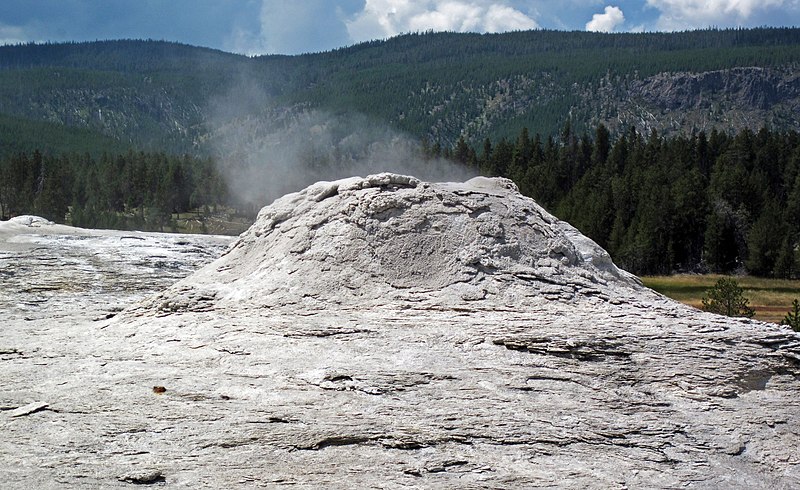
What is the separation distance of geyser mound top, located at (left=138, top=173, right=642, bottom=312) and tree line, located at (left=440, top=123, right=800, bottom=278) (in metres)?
50.3

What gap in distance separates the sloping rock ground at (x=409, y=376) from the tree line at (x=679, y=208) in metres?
51.1

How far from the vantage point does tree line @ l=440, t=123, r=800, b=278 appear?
190ft

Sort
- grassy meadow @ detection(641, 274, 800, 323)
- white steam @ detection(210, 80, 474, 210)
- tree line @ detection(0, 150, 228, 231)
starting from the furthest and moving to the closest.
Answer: white steam @ detection(210, 80, 474, 210)
tree line @ detection(0, 150, 228, 231)
grassy meadow @ detection(641, 274, 800, 323)

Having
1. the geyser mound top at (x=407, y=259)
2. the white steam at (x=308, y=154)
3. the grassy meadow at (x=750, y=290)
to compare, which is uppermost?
the white steam at (x=308, y=154)

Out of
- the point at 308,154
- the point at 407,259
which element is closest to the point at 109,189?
the point at 308,154

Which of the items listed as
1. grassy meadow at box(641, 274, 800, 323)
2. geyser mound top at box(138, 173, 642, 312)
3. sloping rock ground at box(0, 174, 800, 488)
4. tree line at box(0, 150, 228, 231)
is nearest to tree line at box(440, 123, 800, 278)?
grassy meadow at box(641, 274, 800, 323)

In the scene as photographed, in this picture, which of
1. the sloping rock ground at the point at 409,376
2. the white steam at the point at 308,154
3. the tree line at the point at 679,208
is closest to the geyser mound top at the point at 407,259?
the sloping rock ground at the point at 409,376

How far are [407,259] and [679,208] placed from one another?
57.3 metres

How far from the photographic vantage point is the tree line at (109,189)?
62.3 metres

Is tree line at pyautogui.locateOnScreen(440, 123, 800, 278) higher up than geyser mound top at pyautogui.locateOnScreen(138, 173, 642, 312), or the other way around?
tree line at pyautogui.locateOnScreen(440, 123, 800, 278)

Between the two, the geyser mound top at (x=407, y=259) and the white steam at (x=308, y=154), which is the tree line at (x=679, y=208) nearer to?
the white steam at (x=308, y=154)

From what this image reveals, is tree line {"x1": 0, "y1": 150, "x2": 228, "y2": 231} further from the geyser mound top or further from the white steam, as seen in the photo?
the geyser mound top

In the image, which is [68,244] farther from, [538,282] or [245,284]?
[538,282]

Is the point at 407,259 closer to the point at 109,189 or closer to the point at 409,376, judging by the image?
the point at 409,376
